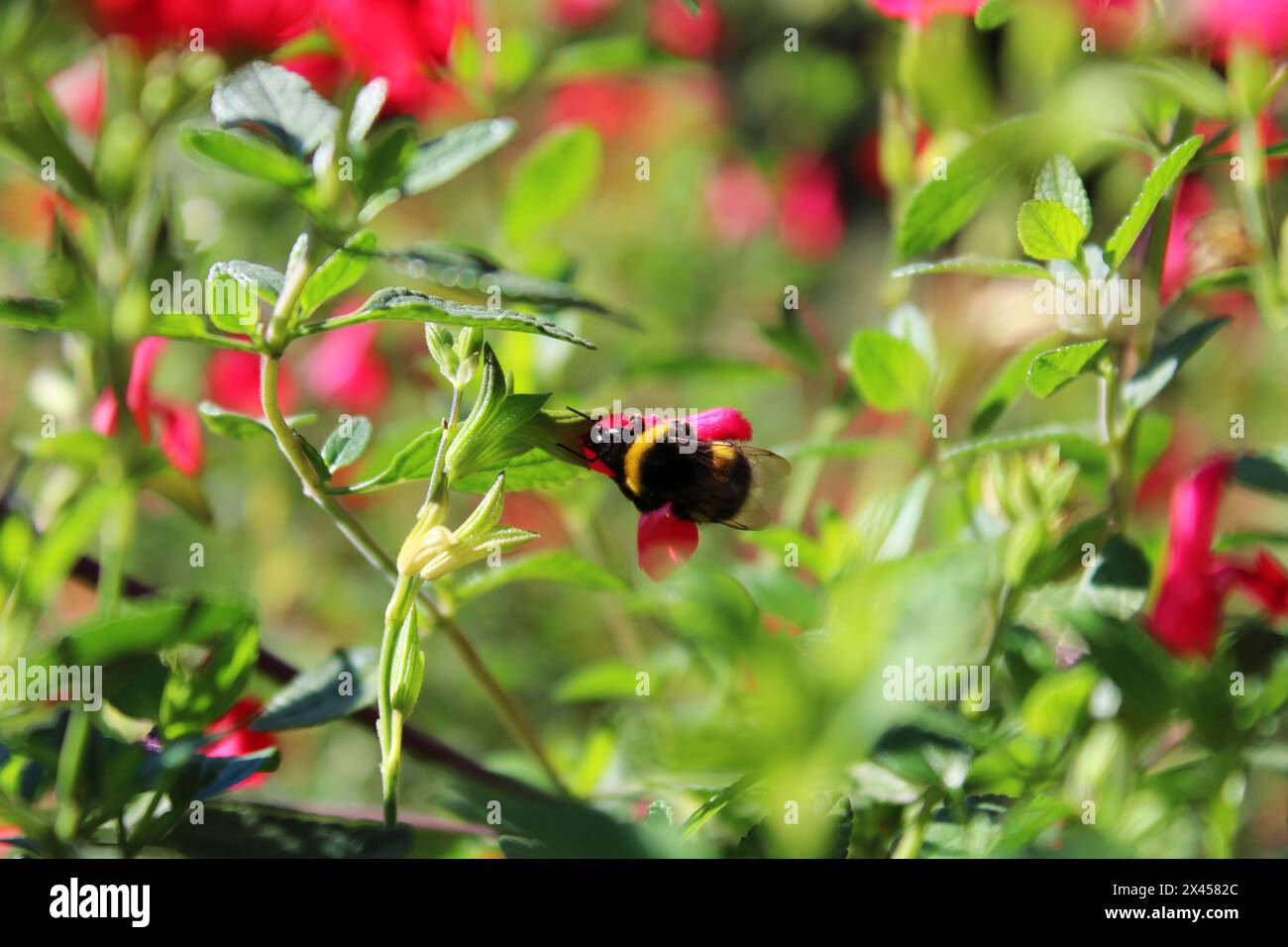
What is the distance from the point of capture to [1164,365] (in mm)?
540

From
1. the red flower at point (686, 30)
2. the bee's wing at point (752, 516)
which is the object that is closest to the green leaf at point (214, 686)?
the bee's wing at point (752, 516)

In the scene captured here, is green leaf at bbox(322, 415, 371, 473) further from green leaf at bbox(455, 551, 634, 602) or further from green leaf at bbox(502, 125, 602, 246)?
green leaf at bbox(502, 125, 602, 246)

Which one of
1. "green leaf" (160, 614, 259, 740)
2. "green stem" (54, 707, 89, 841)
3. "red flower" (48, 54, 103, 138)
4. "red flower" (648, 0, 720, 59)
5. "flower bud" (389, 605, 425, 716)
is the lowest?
"green stem" (54, 707, 89, 841)

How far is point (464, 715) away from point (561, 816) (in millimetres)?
880

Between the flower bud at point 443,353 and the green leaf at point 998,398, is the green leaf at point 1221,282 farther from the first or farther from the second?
the flower bud at point 443,353

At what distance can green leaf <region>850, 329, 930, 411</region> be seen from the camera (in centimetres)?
63

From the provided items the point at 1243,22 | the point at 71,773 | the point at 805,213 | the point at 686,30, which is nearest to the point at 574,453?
the point at 71,773

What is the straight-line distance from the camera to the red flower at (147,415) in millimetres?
646

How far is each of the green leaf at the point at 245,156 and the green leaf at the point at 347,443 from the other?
104mm

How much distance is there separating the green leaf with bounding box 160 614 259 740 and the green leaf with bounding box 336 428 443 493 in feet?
0.34

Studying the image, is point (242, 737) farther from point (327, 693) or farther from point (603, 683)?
point (603, 683)

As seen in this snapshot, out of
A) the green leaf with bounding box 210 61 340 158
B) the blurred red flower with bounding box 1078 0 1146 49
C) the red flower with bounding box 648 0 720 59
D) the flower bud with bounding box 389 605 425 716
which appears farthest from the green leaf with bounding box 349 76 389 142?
the red flower with bounding box 648 0 720 59

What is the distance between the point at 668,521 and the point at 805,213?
1360 millimetres
